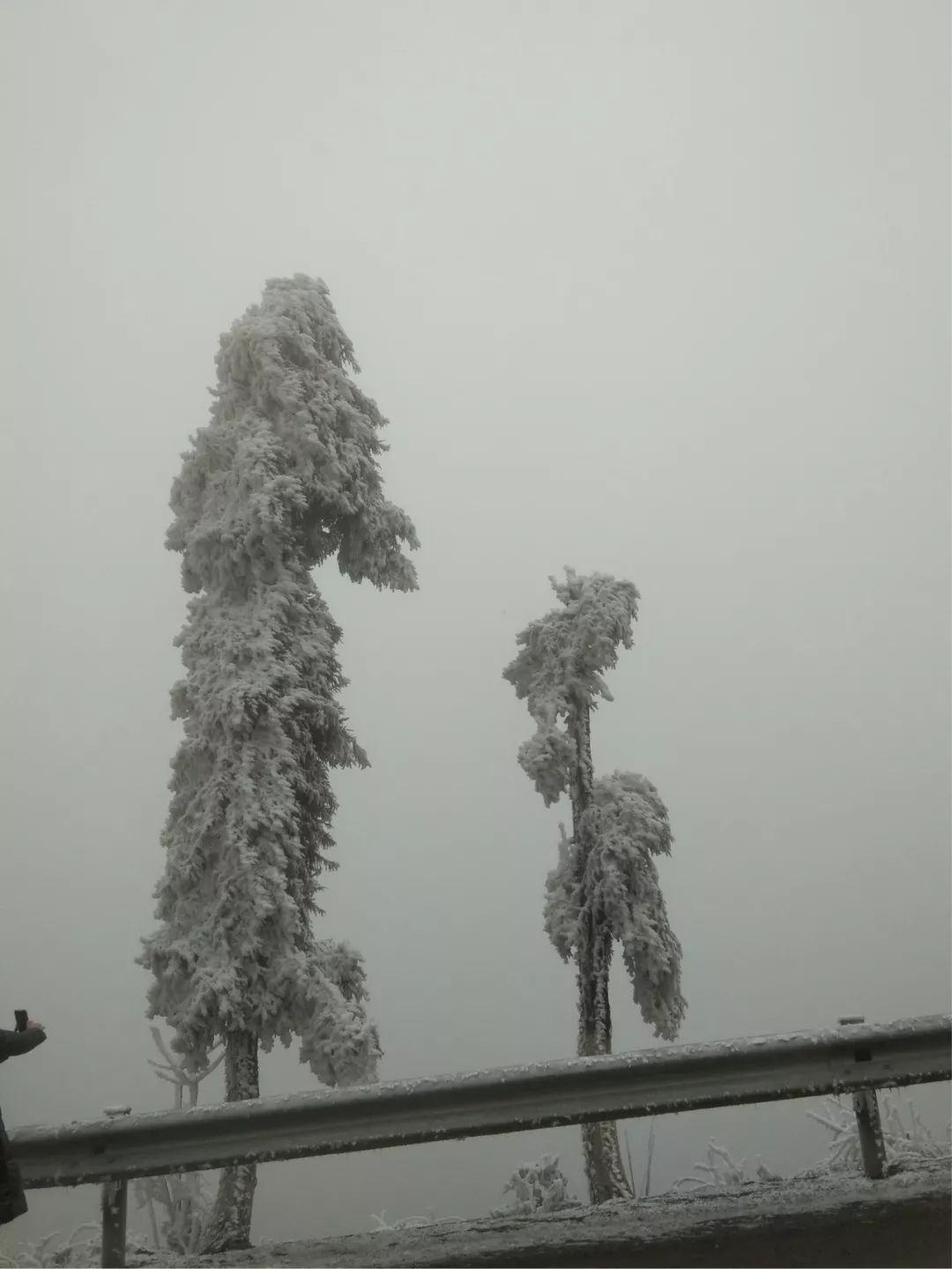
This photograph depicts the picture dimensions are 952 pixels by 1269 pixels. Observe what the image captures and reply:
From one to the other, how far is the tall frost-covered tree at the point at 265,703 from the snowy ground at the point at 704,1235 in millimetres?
3874

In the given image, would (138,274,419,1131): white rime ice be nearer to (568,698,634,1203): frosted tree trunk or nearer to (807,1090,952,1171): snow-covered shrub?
(568,698,634,1203): frosted tree trunk

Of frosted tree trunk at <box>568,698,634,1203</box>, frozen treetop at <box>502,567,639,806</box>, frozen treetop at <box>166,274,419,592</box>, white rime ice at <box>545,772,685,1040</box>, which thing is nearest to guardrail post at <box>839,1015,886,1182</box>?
frosted tree trunk at <box>568,698,634,1203</box>

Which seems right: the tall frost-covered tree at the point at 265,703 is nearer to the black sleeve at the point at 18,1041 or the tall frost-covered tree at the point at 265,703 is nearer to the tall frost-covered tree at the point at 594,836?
the tall frost-covered tree at the point at 594,836

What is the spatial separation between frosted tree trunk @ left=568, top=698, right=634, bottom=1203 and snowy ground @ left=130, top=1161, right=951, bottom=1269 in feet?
15.5

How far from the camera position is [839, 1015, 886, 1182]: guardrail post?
5242 millimetres

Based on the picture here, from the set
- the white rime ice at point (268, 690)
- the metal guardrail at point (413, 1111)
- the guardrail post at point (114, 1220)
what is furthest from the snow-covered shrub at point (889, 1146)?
the white rime ice at point (268, 690)

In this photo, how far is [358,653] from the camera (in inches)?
1252

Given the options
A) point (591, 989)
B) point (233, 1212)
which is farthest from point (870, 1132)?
point (591, 989)

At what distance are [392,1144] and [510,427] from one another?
2156 inches

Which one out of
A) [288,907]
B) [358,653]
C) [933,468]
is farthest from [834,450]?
[288,907]

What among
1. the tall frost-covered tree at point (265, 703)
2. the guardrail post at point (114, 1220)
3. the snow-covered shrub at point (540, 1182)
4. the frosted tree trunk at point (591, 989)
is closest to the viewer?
the guardrail post at point (114, 1220)

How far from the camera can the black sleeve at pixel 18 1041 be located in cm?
485

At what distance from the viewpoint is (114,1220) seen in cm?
491

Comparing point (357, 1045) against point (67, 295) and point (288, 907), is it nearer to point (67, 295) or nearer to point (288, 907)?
point (288, 907)
